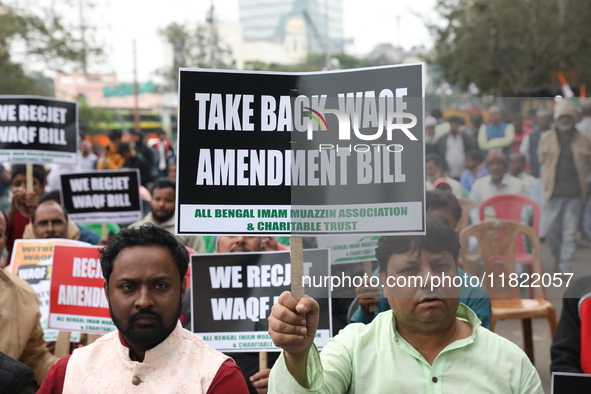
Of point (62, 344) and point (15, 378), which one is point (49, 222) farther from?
point (15, 378)

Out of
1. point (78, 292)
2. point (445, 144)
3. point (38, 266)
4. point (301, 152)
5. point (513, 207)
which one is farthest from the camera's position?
point (445, 144)

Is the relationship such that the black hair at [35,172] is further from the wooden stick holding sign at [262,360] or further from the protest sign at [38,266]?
the wooden stick holding sign at [262,360]

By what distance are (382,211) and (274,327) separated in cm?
51

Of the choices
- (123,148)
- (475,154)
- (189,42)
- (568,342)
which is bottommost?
(568,342)

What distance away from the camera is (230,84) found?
8.75 ft

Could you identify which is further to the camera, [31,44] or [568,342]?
[31,44]

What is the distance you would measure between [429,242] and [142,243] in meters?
0.96

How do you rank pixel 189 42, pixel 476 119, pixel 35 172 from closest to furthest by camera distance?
pixel 476 119
pixel 35 172
pixel 189 42

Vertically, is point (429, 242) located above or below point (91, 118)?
below

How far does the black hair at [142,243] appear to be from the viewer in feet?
8.65

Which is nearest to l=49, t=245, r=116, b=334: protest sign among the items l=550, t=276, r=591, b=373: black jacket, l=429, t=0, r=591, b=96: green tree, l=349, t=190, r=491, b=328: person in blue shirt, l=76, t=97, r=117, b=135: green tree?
l=349, t=190, r=491, b=328: person in blue shirt

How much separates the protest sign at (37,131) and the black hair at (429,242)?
186 inches

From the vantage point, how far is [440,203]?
2633mm

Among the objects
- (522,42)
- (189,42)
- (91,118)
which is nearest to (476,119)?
(522,42)
